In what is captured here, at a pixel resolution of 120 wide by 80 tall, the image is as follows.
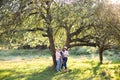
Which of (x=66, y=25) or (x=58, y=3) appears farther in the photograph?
(x=66, y=25)

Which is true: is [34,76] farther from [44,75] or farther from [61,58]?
[61,58]

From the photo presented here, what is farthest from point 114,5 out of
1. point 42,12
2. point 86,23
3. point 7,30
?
point 7,30

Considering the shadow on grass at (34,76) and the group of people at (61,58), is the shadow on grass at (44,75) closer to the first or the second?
the shadow on grass at (34,76)

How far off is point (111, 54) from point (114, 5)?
26417 millimetres

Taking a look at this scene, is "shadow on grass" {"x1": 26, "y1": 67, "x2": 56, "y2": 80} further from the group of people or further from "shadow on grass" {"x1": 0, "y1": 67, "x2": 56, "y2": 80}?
the group of people

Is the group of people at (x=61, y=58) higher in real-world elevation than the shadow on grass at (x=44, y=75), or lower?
higher

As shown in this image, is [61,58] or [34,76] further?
[61,58]

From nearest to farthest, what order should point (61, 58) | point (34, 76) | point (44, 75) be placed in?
point (34, 76), point (44, 75), point (61, 58)

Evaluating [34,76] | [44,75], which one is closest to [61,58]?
[44,75]

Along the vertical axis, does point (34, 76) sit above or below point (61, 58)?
below

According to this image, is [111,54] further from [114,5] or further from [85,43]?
[114,5]

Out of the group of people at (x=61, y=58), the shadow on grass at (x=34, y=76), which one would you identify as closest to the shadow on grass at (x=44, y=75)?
the shadow on grass at (x=34, y=76)

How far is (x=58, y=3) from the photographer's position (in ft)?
88.7

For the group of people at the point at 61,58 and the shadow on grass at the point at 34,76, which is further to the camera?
the group of people at the point at 61,58
